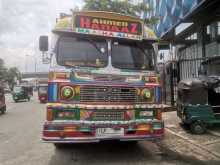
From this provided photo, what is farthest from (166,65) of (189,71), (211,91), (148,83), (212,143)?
(148,83)

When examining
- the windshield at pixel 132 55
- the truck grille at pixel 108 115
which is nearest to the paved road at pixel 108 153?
the truck grille at pixel 108 115

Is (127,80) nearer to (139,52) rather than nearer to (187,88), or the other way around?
(139,52)

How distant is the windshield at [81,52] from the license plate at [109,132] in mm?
1464

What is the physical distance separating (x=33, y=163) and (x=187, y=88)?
17.7 ft

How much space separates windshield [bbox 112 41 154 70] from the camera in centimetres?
855

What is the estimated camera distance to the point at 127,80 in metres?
8.27

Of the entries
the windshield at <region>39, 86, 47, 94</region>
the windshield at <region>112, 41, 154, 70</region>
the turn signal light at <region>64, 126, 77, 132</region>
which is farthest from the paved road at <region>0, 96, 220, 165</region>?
the windshield at <region>39, 86, 47, 94</region>

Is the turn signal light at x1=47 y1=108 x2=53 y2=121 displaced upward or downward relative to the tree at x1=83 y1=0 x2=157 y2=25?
downward

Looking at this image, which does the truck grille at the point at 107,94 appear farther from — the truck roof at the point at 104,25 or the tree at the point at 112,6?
the tree at the point at 112,6

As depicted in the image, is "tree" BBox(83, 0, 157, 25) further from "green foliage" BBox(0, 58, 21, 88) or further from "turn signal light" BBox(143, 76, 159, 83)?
"green foliage" BBox(0, 58, 21, 88)

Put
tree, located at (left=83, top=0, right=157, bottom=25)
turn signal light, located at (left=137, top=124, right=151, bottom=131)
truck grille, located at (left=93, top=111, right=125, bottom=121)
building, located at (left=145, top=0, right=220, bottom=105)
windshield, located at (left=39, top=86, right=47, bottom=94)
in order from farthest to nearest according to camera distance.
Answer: windshield, located at (left=39, top=86, right=47, bottom=94) < tree, located at (left=83, top=0, right=157, bottom=25) < building, located at (left=145, top=0, right=220, bottom=105) < turn signal light, located at (left=137, top=124, right=151, bottom=131) < truck grille, located at (left=93, top=111, right=125, bottom=121)

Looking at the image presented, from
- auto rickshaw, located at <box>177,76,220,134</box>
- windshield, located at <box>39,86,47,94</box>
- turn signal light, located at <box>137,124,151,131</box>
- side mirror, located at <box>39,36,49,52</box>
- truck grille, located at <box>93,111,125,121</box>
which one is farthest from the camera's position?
windshield, located at <box>39,86,47,94</box>

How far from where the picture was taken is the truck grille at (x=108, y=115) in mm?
8008

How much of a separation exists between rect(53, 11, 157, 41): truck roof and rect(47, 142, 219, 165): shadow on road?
9.22ft
